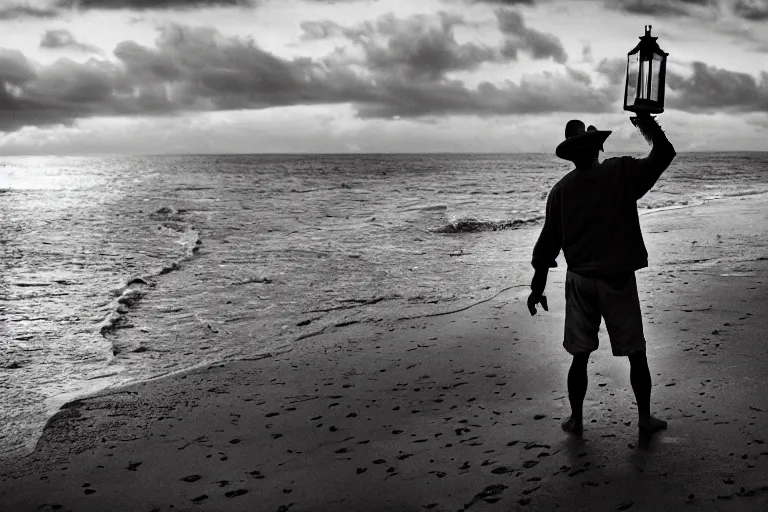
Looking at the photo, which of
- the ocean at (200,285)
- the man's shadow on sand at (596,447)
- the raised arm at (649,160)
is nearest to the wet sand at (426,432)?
the man's shadow on sand at (596,447)

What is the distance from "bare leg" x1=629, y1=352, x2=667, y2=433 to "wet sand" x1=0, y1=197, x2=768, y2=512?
68 millimetres

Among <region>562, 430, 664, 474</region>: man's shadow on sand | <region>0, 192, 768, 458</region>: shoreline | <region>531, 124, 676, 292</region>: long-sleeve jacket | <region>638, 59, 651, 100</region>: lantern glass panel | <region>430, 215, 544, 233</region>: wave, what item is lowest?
<region>0, 192, 768, 458</region>: shoreline

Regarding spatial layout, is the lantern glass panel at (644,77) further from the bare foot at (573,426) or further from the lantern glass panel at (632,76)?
the bare foot at (573,426)

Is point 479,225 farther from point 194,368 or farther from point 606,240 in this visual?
point 606,240

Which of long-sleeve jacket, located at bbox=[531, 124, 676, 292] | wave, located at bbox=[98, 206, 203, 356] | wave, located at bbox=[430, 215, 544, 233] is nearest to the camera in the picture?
long-sleeve jacket, located at bbox=[531, 124, 676, 292]

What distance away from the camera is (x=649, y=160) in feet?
10.8

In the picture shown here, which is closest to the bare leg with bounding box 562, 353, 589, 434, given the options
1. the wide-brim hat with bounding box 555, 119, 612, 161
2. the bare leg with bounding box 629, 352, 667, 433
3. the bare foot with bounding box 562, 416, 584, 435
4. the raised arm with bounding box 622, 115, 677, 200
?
the bare foot with bounding box 562, 416, 584, 435

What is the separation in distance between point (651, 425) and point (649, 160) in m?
1.51

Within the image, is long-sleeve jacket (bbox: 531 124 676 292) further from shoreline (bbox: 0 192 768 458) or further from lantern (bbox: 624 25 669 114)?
shoreline (bbox: 0 192 768 458)

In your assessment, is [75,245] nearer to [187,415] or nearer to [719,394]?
[187,415]

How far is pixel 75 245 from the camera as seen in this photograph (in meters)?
13.9

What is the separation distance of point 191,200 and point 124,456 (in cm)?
2678

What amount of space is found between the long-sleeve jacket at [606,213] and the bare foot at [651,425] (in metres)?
0.90

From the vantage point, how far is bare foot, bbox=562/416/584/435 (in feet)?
12.0
